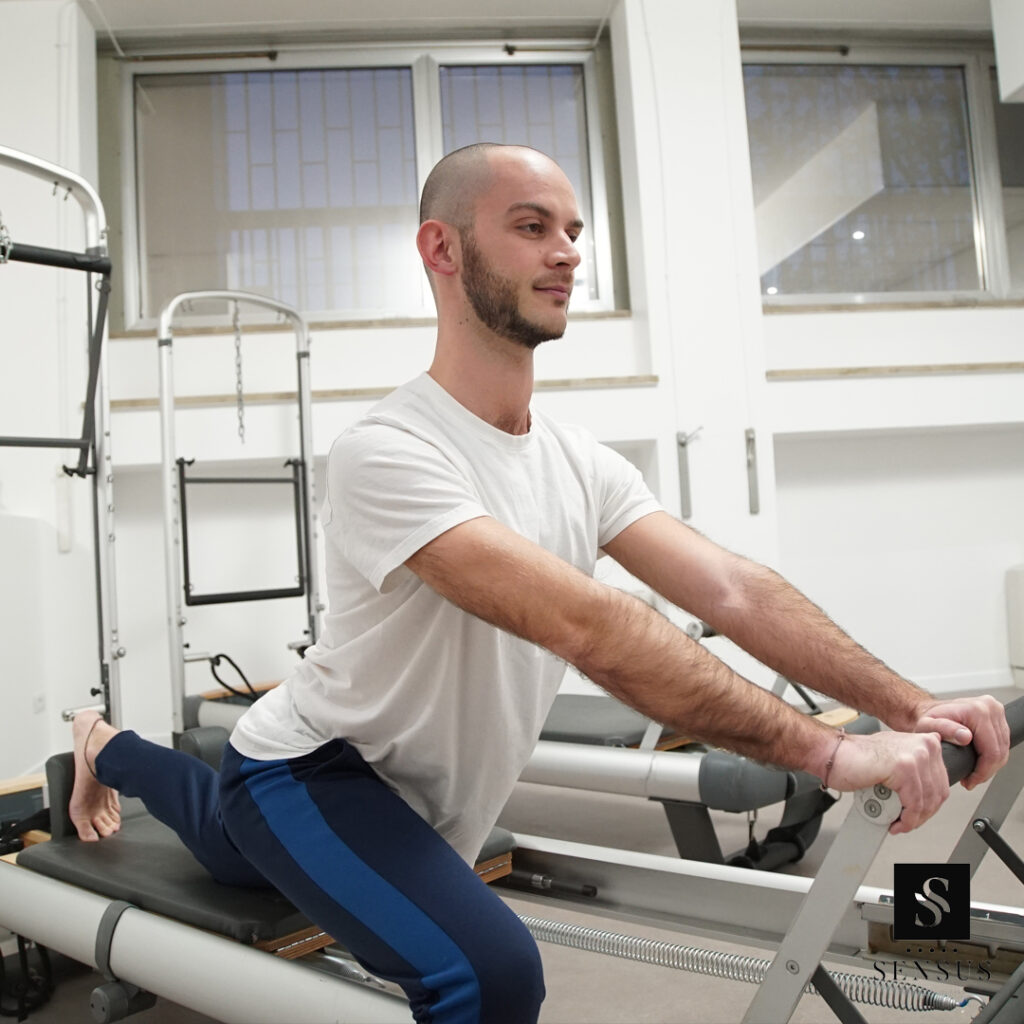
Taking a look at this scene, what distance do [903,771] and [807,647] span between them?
13.5 inches

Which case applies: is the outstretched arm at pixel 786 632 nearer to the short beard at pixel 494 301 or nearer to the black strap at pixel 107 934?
the short beard at pixel 494 301

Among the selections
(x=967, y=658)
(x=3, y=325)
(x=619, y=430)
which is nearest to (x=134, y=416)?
(x=3, y=325)

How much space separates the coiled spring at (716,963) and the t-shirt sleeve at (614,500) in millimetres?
569

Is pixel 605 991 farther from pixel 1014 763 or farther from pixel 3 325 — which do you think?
pixel 3 325

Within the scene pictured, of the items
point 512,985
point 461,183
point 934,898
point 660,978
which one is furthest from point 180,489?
point 934,898

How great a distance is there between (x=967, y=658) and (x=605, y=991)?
362 centimetres

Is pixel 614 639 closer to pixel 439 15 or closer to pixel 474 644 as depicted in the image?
pixel 474 644

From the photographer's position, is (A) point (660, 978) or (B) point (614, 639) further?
(A) point (660, 978)

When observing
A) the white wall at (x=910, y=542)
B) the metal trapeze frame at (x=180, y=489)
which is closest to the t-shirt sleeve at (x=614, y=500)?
the metal trapeze frame at (x=180, y=489)

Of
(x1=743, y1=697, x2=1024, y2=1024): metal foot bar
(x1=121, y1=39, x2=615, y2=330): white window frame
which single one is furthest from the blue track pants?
(x1=121, y1=39, x2=615, y2=330): white window frame

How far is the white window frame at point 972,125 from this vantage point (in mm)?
4797

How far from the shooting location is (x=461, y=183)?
3.79 feet

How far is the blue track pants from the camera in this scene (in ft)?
3.17

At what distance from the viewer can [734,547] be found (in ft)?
13.3
